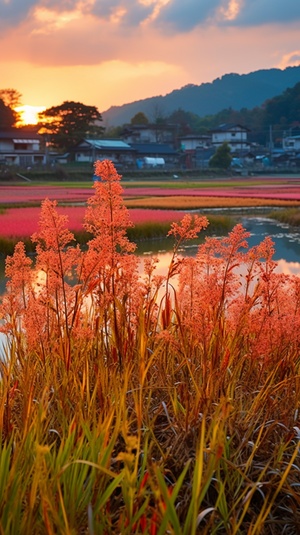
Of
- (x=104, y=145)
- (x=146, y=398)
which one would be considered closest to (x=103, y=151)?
(x=104, y=145)

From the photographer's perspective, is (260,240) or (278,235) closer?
(260,240)

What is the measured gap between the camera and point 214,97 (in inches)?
6727

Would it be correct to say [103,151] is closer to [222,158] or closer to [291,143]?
[222,158]

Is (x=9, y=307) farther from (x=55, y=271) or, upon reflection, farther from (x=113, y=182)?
(x=113, y=182)

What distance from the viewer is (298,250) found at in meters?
12.6

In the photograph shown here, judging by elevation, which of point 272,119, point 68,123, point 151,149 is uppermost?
point 272,119

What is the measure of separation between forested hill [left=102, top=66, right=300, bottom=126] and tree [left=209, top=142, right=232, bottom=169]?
108647 millimetres

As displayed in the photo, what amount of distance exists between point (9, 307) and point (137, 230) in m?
11.8

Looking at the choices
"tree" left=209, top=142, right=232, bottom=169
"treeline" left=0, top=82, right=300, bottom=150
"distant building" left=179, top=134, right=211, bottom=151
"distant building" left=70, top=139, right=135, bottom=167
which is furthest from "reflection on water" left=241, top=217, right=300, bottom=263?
"distant building" left=179, top=134, right=211, bottom=151

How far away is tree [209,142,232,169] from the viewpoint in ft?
183

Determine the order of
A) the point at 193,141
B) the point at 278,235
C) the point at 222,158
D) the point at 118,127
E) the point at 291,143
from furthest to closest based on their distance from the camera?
the point at 291,143, the point at 118,127, the point at 193,141, the point at 222,158, the point at 278,235

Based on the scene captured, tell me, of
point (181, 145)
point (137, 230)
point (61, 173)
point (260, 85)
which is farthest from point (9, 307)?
point (260, 85)

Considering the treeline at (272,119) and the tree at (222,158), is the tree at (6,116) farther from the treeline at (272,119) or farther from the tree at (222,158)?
the treeline at (272,119)

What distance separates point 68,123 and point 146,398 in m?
52.7
